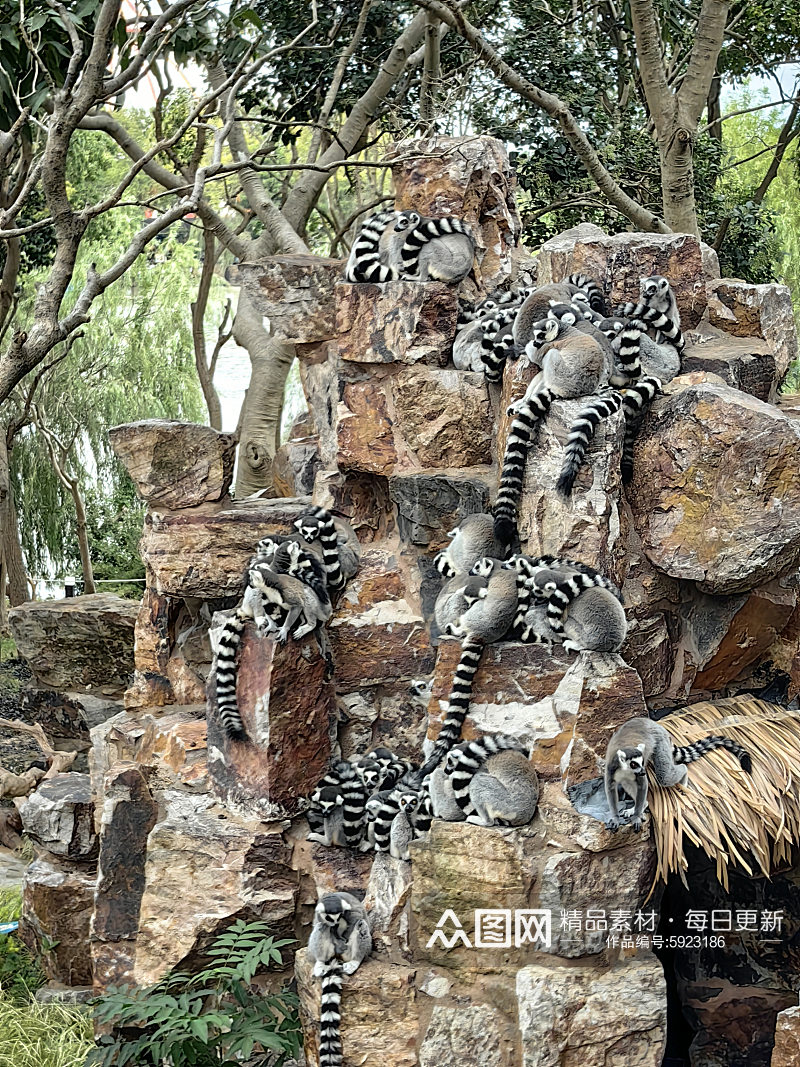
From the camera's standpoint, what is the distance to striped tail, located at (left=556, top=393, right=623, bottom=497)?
444 cm

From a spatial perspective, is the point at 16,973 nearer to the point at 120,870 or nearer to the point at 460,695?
the point at 120,870

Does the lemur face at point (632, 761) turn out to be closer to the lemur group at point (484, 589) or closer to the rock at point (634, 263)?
the lemur group at point (484, 589)

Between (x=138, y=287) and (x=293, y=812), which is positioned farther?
(x=138, y=287)

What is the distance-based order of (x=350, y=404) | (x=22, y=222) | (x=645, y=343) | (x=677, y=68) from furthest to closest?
(x=22, y=222)
(x=677, y=68)
(x=350, y=404)
(x=645, y=343)

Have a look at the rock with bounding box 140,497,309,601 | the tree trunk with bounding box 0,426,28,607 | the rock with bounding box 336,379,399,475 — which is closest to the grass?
the rock with bounding box 140,497,309,601

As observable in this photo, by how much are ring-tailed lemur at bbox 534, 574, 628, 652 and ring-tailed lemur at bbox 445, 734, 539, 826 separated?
47 cm

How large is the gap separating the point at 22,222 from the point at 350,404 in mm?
9559

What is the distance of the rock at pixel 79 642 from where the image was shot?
931 centimetres

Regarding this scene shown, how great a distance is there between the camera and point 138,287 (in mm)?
16156

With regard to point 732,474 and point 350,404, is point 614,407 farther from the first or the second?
point 350,404

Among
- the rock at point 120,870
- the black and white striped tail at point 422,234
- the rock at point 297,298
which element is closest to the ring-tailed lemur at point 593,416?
the black and white striped tail at point 422,234

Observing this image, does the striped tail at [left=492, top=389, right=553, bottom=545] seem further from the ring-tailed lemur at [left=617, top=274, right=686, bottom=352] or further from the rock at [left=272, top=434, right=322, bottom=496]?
the rock at [left=272, top=434, right=322, bottom=496]

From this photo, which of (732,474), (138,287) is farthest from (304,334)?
(138,287)

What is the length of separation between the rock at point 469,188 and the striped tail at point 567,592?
1.69 m
